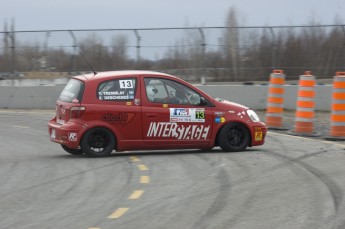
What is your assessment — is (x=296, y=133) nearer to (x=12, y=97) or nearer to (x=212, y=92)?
(x=212, y=92)

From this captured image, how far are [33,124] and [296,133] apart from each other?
7.51 meters

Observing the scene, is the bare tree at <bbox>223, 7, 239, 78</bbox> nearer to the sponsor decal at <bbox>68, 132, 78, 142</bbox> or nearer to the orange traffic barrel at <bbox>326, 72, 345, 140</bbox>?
the orange traffic barrel at <bbox>326, 72, 345, 140</bbox>

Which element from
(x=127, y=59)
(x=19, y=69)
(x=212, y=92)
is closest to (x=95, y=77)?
(x=212, y=92)

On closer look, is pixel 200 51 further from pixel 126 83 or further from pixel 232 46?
pixel 126 83

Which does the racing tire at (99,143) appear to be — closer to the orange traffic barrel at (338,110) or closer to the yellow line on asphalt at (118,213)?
the yellow line on asphalt at (118,213)

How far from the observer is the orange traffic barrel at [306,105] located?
12.3 meters

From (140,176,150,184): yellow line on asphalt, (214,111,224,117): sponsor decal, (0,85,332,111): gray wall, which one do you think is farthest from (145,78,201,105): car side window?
(0,85,332,111): gray wall

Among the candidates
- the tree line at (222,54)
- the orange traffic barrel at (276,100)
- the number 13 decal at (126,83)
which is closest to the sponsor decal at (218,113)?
the number 13 decal at (126,83)

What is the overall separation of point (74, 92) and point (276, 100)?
18.0 feet

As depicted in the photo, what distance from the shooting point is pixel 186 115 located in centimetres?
994

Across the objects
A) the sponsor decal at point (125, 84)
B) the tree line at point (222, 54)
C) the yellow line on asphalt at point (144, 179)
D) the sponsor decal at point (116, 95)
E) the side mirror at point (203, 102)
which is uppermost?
the tree line at point (222, 54)

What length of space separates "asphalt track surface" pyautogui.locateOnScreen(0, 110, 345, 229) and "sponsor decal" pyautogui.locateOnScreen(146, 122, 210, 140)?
0.38m

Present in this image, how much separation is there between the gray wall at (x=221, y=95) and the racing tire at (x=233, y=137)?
8.26 metres

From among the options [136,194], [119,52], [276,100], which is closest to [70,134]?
[136,194]
